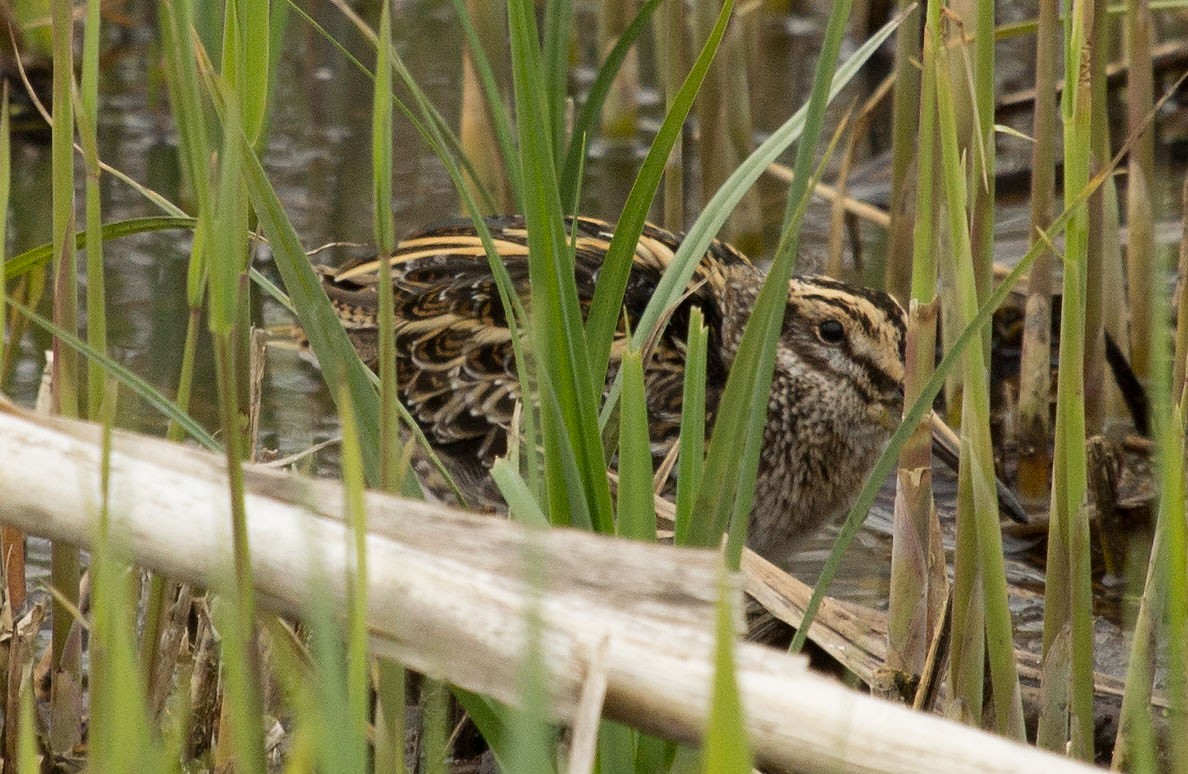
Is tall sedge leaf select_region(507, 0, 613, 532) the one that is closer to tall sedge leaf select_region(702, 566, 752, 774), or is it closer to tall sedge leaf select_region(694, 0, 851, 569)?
tall sedge leaf select_region(694, 0, 851, 569)

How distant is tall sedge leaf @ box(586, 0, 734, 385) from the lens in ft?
6.14

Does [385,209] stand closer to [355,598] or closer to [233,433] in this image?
[233,433]

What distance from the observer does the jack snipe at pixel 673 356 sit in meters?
3.11

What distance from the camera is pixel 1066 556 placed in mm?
2109

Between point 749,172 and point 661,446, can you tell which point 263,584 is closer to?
point 749,172

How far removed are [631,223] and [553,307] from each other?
225 millimetres

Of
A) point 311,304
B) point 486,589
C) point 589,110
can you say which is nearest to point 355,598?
point 486,589

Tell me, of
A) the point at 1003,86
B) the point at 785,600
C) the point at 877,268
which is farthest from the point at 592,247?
the point at 1003,86

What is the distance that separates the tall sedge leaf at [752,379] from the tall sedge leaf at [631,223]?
0.13 m

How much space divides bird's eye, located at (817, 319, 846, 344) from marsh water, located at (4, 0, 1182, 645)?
42 centimetres

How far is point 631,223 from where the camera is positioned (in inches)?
76.4

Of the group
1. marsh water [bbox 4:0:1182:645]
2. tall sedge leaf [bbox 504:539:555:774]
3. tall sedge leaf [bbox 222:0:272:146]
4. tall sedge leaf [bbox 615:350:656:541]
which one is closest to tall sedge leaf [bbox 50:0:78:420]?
tall sedge leaf [bbox 222:0:272:146]

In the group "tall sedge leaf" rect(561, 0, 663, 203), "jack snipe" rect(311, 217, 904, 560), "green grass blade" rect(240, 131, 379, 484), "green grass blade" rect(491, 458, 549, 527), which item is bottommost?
"jack snipe" rect(311, 217, 904, 560)

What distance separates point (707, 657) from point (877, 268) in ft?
10.9
